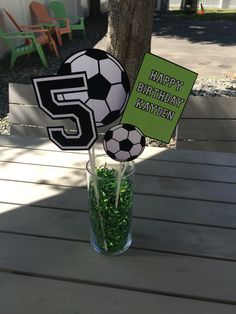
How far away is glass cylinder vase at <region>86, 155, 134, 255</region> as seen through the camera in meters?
1.05

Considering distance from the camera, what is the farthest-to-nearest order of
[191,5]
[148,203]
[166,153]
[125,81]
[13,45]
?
[191,5]
[13,45]
[166,153]
[148,203]
[125,81]

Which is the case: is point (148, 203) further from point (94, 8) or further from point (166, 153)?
point (94, 8)

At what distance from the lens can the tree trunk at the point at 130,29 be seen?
8.95 feet

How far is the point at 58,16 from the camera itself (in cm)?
848

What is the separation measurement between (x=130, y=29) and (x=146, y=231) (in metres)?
2.01

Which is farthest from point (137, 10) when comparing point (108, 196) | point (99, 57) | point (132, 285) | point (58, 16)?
point (58, 16)

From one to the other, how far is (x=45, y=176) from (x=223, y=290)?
0.91 m

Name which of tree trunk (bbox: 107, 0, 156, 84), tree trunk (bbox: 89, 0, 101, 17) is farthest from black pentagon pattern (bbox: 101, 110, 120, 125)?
tree trunk (bbox: 89, 0, 101, 17)

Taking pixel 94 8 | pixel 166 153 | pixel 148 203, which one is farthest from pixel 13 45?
pixel 94 8

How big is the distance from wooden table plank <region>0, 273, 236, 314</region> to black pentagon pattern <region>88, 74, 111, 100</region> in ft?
1.82

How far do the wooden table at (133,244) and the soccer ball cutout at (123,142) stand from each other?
36 centimetres

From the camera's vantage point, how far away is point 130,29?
2.80 metres

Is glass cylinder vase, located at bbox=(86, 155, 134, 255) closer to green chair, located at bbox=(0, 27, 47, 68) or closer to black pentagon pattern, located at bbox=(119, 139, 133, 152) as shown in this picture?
black pentagon pattern, located at bbox=(119, 139, 133, 152)

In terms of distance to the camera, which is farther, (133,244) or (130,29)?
(130,29)
